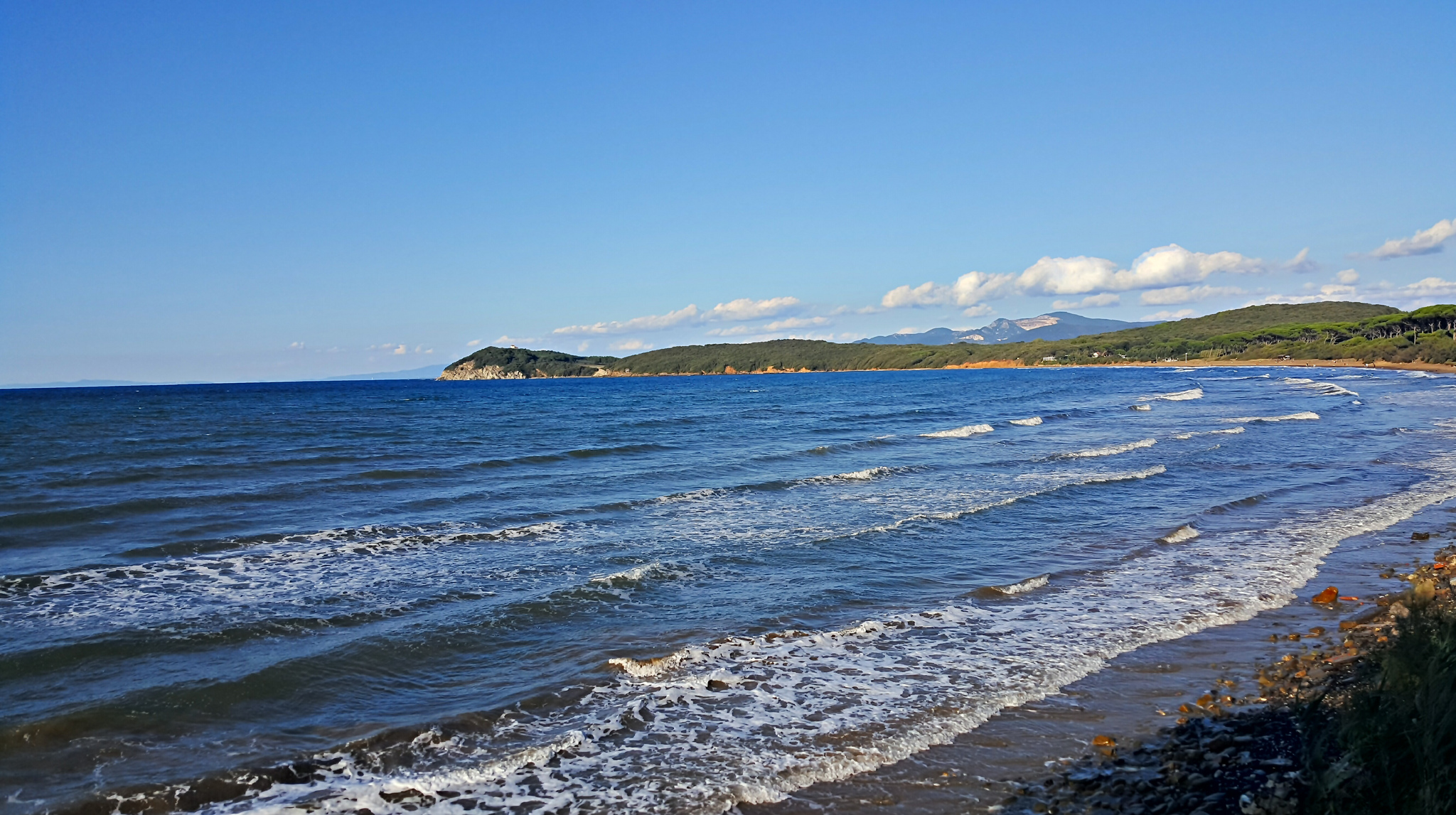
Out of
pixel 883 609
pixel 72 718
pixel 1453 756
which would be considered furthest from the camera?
pixel 883 609

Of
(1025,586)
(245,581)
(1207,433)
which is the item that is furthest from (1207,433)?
(245,581)

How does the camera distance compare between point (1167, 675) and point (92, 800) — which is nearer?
point (92, 800)

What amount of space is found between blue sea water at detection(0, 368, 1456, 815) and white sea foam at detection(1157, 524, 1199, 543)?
0.15 m

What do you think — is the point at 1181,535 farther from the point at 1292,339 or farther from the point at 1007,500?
the point at 1292,339

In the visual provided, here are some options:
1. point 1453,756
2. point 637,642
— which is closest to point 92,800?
point 637,642

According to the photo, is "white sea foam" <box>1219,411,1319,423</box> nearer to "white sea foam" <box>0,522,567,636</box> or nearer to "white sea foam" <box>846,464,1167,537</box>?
"white sea foam" <box>846,464,1167,537</box>

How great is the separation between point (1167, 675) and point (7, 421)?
64815 mm

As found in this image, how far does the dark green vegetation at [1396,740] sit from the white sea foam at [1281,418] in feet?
116

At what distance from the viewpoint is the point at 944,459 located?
26234 mm

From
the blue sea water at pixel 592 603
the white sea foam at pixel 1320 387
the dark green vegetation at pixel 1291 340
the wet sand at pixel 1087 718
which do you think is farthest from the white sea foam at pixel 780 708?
the dark green vegetation at pixel 1291 340

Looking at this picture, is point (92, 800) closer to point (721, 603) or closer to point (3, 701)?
point (3, 701)

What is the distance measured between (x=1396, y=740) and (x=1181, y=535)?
1109 cm

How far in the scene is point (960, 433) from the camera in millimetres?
34844

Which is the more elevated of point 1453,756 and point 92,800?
point 1453,756
